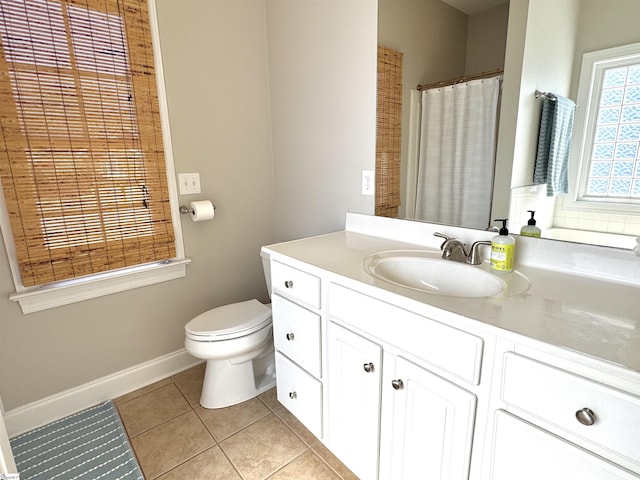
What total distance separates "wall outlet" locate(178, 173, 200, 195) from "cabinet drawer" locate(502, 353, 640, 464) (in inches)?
71.0

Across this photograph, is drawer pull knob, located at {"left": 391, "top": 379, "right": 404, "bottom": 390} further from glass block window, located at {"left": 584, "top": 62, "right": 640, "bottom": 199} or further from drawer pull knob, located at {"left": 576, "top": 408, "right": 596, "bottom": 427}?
glass block window, located at {"left": 584, "top": 62, "right": 640, "bottom": 199}

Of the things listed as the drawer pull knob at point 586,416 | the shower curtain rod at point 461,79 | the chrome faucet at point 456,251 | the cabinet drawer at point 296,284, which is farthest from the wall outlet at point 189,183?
the drawer pull knob at point 586,416

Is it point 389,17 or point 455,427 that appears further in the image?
point 389,17

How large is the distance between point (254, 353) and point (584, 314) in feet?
4.81

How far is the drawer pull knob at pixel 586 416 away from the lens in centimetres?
66

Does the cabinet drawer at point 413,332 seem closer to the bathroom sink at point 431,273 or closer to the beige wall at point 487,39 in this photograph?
the bathroom sink at point 431,273

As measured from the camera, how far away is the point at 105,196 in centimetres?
175

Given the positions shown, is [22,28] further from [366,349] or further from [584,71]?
[584,71]

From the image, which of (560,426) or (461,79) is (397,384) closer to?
(560,426)

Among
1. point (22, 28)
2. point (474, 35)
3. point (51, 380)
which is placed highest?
point (22, 28)

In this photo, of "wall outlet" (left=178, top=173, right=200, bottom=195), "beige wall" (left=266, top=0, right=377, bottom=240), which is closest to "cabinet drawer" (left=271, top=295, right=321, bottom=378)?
"beige wall" (left=266, top=0, right=377, bottom=240)

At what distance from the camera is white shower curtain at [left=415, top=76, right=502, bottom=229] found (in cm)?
127

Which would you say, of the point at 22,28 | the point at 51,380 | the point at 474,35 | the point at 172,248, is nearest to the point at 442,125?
the point at 474,35

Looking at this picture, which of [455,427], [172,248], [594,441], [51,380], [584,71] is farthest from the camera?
[172,248]
